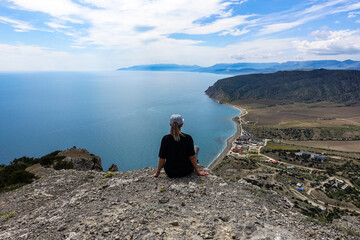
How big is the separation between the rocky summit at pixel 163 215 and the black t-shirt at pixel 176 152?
2.27ft

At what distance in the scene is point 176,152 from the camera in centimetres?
877

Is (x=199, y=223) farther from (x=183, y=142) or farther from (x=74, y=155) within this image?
(x=74, y=155)

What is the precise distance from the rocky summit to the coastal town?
57.9 feet

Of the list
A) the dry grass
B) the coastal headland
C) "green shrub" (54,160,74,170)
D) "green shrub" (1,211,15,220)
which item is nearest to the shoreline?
the coastal headland

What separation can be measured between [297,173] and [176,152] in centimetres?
6406

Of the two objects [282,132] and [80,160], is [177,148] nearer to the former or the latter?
[80,160]

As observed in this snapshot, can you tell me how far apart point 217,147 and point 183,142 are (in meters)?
83.9

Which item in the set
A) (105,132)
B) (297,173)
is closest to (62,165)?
(297,173)

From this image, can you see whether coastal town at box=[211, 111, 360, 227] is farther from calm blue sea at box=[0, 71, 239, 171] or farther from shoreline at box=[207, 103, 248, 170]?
calm blue sea at box=[0, 71, 239, 171]

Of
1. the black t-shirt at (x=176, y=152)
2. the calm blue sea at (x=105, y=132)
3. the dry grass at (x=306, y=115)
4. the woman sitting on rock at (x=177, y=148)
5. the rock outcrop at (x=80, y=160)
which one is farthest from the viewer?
the dry grass at (x=306, y=115)

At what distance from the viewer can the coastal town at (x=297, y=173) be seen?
37188 mm

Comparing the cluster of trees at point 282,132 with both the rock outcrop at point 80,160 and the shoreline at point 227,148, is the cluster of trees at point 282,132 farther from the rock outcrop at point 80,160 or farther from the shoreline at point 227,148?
the rock outcrop at point 80,160

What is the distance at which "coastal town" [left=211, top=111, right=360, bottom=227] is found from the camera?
37188 mm

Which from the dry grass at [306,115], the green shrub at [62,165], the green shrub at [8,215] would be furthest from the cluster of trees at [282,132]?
the green shrub at [8,215]
